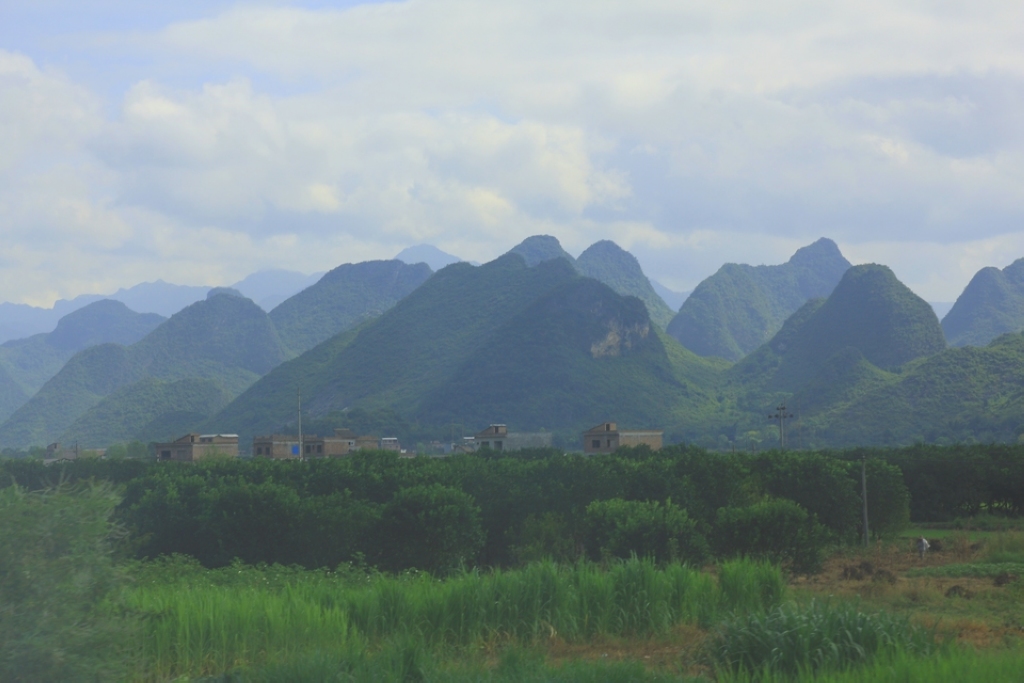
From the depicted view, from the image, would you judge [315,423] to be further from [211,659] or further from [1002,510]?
[211,659]

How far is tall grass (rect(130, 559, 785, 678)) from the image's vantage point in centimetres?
1119

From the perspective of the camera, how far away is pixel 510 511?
3659 cm

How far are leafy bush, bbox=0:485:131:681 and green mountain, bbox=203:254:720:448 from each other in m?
120

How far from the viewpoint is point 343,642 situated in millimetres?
11367

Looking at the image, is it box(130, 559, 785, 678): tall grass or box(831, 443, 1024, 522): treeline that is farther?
box(831, 443, 1024, 522): treeline

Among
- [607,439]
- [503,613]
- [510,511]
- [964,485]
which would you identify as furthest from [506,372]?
[503,613]

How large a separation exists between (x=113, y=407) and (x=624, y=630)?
7018 inches

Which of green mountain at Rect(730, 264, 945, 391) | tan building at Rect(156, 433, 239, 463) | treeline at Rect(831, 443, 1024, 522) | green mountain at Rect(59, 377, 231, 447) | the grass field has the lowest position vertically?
treeline at Rect(831, 443, 1024, 522)

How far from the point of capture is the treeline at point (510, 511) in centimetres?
2377

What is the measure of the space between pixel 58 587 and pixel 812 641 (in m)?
7.02

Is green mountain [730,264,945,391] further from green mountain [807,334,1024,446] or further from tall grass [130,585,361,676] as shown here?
tall grass [130,585,361,676]

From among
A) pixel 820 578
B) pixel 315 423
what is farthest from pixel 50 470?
pixel 315 423

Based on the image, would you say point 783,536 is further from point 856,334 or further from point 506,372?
point 856,334

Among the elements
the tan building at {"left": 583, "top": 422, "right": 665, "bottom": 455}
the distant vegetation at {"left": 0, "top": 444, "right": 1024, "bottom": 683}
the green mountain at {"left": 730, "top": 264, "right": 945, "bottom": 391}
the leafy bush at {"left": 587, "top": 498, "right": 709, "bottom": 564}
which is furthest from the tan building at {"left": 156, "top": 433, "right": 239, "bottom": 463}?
the green mountain at {"left": 730, "top": 264, "right": 945, "bottom": 391}
